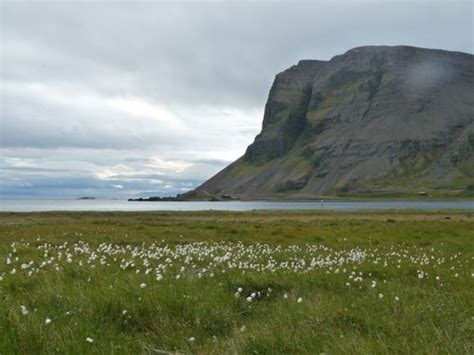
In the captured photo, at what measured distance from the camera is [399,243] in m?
24.9

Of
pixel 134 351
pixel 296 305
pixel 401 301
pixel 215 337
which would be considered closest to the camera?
pixel 134 351

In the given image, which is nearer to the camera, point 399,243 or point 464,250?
point 464,250

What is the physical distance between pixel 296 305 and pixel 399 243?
18474mm

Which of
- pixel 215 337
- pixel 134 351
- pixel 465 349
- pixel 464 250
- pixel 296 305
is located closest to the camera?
pixel 465 349

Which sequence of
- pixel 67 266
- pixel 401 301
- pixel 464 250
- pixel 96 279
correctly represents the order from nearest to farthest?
pixel 401 301
pixel 96 279
pixel 67 266
pixel 464 250

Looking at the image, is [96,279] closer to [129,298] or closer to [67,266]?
[67,266]

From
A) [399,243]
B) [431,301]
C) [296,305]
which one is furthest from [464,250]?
[296,305]

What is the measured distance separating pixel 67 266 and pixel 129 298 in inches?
174

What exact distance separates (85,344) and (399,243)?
2183 cm

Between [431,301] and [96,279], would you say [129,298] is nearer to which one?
[96,279]

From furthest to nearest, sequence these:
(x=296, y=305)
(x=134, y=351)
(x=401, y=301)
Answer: (x=401, y=301)
(x=296, y=305)
(x=134, y=351)

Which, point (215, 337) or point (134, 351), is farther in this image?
point (215, 337)

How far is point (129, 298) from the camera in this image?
27.1 ft

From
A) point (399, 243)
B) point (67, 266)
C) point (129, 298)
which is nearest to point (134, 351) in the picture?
point (129, 298)
